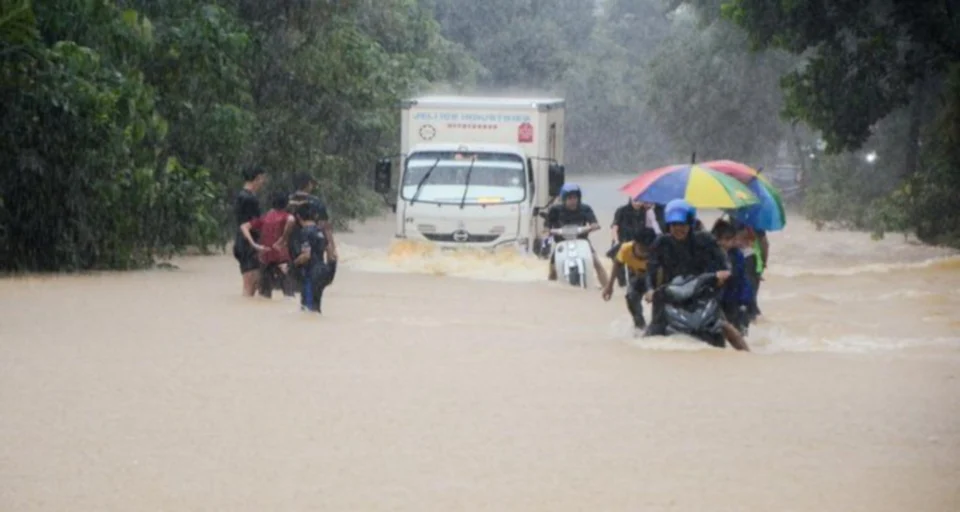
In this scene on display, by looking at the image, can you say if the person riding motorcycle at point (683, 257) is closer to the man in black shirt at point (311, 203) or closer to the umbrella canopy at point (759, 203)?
the man in black shirt at point (311, 203)

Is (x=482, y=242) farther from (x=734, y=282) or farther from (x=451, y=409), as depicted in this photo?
(x=451, y=409)

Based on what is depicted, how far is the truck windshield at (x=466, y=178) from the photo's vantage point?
2870 centimetres

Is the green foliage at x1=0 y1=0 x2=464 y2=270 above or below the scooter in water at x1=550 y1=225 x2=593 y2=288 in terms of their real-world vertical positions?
above

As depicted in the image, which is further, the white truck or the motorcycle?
the white truck

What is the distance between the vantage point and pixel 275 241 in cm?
1883

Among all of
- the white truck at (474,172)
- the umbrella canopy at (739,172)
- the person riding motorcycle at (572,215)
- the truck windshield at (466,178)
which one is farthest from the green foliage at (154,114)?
the umbrella canopy at (739,172)

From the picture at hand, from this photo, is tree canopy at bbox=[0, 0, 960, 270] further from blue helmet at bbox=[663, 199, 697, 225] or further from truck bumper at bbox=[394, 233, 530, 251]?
blue helmet at bbox=[663, 199, 697, 225]

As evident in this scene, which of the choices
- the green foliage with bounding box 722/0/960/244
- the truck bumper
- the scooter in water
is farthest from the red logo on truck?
the green foliage with bounding box 722/0/960/244

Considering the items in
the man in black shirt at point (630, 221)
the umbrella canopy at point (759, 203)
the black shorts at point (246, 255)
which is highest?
the umbrella canopy at point (759, 203)

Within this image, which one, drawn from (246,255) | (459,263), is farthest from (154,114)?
(246,255)

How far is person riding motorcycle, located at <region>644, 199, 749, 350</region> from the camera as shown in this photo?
14.9 meters

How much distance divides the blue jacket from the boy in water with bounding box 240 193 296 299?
4.53 metres

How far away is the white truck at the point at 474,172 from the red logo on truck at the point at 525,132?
15 millimetres

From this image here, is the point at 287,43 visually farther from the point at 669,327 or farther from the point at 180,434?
the point at 180,434
